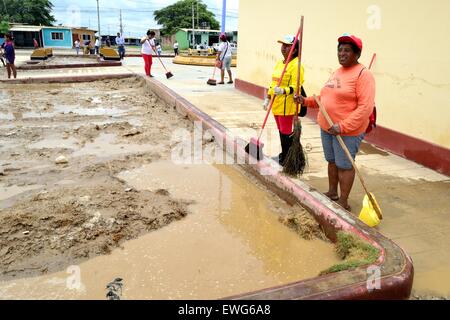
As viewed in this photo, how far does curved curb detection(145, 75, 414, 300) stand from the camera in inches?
88.8

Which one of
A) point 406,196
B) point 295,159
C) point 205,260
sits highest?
point 295,159

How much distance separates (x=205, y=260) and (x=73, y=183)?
88.5 inches

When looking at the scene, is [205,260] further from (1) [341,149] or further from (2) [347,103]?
(2) [347,103]

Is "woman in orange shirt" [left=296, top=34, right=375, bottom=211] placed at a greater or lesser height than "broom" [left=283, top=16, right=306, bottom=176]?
greater

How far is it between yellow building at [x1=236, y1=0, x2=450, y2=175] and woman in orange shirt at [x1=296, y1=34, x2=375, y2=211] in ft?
6.09

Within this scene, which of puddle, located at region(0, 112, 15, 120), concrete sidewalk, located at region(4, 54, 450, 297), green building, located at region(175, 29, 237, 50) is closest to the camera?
concrete sidewalk, located at region(4, 54, 450, 297)

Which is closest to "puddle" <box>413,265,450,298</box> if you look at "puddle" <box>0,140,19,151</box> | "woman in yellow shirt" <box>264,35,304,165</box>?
"woman in yellow shirt" <box>264,35,304,165</box>

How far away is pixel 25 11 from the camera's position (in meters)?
54.2

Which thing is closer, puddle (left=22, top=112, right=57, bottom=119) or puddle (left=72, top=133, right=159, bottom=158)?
puddle (left=72, top=133, right=159, bottom=158)

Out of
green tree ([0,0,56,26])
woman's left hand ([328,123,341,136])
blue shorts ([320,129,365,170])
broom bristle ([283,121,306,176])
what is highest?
green tree ([0,0,56,26])

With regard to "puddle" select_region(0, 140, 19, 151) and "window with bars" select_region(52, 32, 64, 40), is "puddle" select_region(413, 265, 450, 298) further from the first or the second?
"window with bars" select_region(52, 32, 64, 40)

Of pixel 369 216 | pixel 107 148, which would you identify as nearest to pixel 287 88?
pixel 369 216

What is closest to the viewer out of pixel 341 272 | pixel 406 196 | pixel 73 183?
pixel 341 272

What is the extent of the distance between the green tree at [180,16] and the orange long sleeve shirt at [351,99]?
6221cm
